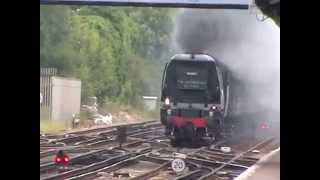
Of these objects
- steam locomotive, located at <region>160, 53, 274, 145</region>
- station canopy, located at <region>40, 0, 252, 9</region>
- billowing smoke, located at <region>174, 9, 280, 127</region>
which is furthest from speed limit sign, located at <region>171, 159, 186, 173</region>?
station canopy, located at <region>40, 0, 252, 9</region>

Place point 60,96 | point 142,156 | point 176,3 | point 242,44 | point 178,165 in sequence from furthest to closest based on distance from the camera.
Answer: point 242,44
point 142,156
point 178,165
point 60,96
point 176,3

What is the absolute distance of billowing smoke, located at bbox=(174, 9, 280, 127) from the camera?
3.97 m

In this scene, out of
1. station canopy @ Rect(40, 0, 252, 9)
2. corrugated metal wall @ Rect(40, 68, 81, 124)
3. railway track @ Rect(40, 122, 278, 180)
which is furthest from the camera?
railway track @ Rect(40, 122, 278, 180)

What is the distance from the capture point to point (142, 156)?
425 centimetres

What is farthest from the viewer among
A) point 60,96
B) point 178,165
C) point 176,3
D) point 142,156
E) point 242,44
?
point 242,44

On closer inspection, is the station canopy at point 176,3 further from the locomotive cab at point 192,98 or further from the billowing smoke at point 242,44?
the locomotive cab at point 192,98

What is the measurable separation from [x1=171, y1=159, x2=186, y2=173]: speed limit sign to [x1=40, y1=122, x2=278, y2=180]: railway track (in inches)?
1.0

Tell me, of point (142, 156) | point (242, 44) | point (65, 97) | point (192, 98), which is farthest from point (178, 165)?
point (242, 44)

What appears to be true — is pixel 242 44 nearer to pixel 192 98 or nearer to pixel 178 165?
pixel 192 98

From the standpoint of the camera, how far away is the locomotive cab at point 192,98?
4.34 metres

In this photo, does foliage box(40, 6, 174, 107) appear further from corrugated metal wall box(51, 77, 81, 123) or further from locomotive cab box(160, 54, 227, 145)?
locomotive cab box(160, 54, 227, 145)

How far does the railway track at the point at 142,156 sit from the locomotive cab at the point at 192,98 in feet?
0.55

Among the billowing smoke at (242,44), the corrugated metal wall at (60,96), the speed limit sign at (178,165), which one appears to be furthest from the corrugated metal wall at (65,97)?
the billowing smoke at (242,44)

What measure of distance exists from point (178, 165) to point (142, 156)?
13.5 inches
